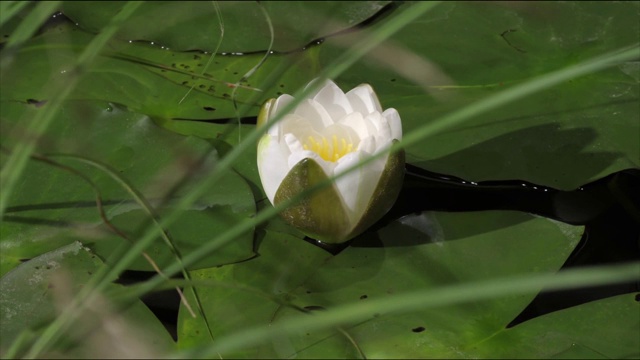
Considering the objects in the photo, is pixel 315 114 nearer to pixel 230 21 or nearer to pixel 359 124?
pixel 359 124

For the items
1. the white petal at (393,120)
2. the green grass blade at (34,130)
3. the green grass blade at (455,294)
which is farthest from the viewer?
the white petal at (393,120)

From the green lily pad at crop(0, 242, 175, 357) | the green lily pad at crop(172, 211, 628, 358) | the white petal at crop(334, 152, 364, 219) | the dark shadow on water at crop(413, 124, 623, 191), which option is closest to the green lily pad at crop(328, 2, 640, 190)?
the dark shadow on water at crop(413, 124, 623, 191)

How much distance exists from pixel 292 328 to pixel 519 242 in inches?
22.7

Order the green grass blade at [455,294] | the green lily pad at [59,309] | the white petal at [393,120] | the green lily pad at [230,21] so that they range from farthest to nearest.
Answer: the green lily pad at [230,21] < the white petal at [393,120] < the green lily pad at [59,309] < the green grass blade at [455,294]

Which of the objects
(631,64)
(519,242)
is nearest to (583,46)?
(631,64)

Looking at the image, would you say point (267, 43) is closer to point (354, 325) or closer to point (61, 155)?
point (61, 155)

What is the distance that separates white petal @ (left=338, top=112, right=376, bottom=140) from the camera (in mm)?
1182

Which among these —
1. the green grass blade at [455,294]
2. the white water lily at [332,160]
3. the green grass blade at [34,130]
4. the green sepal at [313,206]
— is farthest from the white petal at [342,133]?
the green grass blade at [455,294]

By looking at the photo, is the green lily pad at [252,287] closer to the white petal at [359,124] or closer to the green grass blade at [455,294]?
the white petal at [359,124]

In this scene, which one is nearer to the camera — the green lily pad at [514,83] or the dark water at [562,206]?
the dark water at [562,206]

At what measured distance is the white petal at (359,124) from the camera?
1.18 meters

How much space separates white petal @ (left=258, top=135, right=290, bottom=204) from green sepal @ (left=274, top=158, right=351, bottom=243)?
24 millimetres

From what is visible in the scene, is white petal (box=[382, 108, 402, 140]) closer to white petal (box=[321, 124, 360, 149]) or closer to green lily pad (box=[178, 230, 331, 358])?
white petal (box=[321, 124, 360, 149])

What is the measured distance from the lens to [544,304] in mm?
1126
